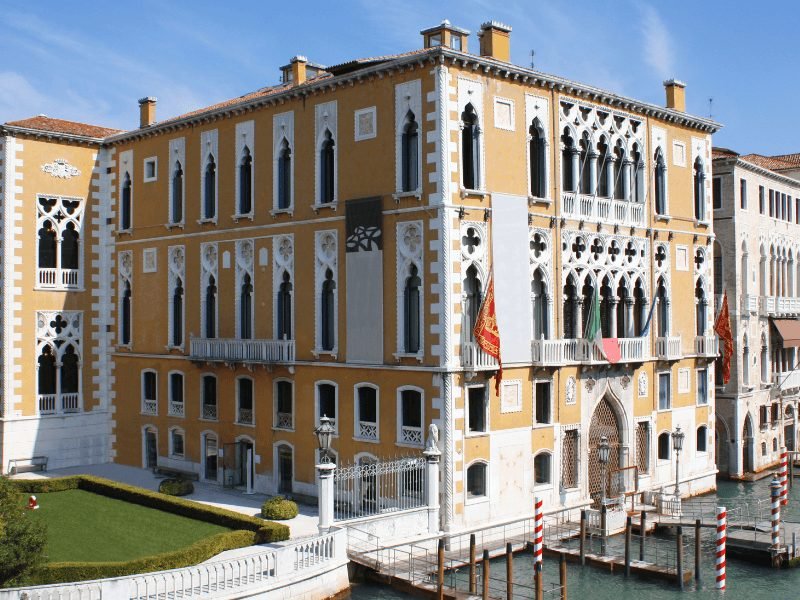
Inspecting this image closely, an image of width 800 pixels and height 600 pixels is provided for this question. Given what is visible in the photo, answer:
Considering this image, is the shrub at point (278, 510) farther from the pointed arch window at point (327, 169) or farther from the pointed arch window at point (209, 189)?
the pointed arch window at point (209, 189)

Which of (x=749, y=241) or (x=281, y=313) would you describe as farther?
(x=749, y=241)

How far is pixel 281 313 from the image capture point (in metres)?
28.1

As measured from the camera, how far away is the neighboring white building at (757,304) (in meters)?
36.4

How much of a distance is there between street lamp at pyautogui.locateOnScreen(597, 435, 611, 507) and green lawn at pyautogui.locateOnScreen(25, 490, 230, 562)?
1008cm

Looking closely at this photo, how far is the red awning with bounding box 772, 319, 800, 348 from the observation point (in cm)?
3897

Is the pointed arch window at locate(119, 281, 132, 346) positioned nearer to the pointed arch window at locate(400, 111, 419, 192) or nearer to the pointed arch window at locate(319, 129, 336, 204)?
the pointed arch window at locate(319, 129, 336, 204)

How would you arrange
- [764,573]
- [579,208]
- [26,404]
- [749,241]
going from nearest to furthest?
[764,573]
[579,208]
[26,404]
[749,241]

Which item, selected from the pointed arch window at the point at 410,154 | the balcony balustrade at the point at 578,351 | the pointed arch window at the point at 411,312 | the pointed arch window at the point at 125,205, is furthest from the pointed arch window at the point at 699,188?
the pointed arch window at the point at 125,205

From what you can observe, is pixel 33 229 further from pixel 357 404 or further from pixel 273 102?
pixel 357 404

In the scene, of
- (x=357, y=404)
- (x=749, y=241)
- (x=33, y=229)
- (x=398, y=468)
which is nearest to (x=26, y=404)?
(x=33, y=229)

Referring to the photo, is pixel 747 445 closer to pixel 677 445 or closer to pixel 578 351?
pixel 677 445

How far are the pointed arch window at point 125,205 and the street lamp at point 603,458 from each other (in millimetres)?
17399

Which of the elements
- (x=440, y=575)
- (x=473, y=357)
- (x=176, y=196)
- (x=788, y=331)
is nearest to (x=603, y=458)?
(x=473, y=357)

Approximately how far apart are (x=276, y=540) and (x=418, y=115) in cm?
1051
